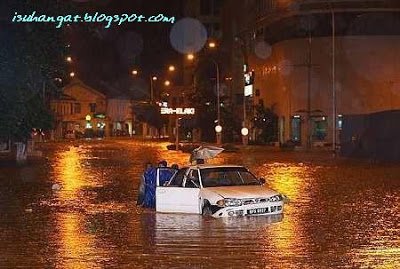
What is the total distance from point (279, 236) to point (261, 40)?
221ft

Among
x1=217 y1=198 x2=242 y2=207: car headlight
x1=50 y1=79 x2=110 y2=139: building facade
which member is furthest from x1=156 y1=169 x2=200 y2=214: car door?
x1=50 y1=79 x2=110 y2=139: building facade

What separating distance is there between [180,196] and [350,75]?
Result: 52.3 m

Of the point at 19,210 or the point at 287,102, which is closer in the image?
the point at 19,210

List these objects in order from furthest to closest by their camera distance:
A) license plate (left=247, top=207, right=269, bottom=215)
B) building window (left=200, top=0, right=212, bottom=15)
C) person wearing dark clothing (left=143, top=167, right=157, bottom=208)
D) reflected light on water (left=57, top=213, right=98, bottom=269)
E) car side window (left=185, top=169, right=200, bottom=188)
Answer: building window (left=200, top=0, right=212, bottom=15) → person wearing dark clothing (left=143, top=167, right=157, bottom=208) → car side window (left=185, top=169, right=200, bottom=188) → license plate (left=247, top=207, right=269, bottom=215) → reflected light on water (left=57, top=213, right=98, bottom=269)

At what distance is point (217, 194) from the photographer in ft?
57.4

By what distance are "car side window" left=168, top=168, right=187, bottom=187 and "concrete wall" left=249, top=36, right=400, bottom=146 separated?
5088 centimetres

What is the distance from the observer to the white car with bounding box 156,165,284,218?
17.3 m

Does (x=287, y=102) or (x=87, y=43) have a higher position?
(x=87, y=43)

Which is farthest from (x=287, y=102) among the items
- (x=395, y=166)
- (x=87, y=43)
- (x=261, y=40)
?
(x=87, y=43)

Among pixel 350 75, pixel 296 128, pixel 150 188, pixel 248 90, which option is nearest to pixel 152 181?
pixel 150 188

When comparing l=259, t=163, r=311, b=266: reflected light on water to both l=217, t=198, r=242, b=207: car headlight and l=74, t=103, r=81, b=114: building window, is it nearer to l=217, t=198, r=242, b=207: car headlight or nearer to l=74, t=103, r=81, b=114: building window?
l=217, t=198, r=242, b=207: car headlight

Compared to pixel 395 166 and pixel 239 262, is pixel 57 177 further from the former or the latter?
pixel 239 262

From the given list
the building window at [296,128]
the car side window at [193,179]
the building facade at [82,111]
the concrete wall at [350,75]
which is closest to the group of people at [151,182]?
the car side window at [193,179]

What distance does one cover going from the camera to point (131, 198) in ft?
76.2
